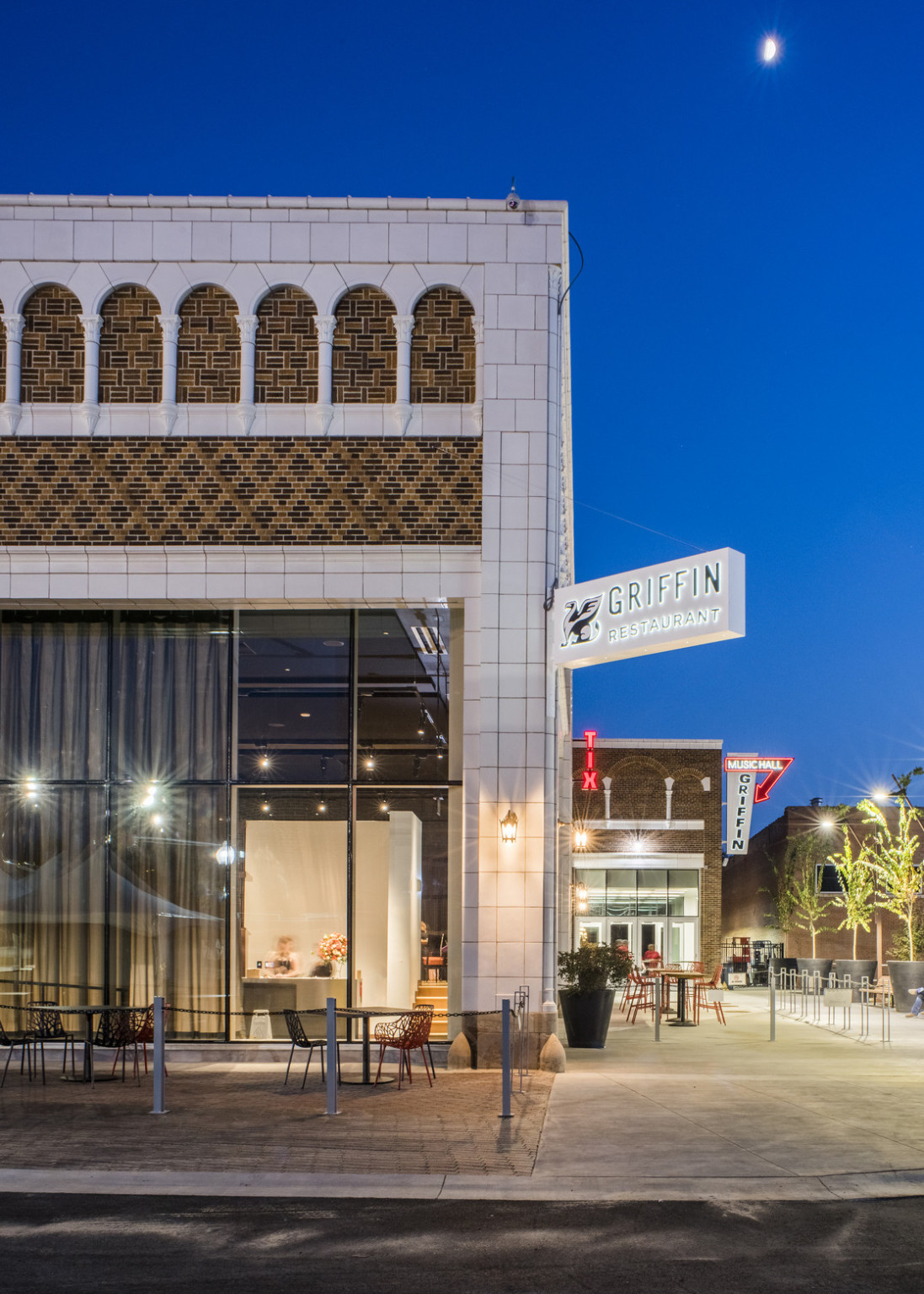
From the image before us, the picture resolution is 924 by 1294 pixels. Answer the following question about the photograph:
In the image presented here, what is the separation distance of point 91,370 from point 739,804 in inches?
1179

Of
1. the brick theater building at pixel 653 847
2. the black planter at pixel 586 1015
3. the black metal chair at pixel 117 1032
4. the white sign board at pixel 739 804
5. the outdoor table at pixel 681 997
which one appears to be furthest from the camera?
the brick theater building at pixel 653 847

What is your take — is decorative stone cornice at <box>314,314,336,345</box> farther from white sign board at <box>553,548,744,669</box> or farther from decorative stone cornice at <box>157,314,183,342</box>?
white sign board at <box>553,548,744,669</box>

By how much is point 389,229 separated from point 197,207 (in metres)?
2.71

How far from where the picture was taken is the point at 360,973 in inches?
733

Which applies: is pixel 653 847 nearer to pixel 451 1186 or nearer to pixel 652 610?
pixel 652 610

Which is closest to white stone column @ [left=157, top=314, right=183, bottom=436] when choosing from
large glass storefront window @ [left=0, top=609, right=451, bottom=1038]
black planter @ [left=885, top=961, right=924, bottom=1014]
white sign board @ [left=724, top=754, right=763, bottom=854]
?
large glass storefront window @ [left=0, top=609, right=451, bottom=1038]

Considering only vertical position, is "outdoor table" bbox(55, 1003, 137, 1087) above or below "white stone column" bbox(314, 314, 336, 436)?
below

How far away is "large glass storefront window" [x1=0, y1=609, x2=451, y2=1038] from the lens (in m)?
18.7

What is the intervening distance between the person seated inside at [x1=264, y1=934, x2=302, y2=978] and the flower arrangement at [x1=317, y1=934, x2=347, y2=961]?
1.08ft

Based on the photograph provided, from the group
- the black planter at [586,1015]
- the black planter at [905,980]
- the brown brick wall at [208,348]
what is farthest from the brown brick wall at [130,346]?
the black planter at [905,980]

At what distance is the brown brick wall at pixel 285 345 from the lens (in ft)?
61.7

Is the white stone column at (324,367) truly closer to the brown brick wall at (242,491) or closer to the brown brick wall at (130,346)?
the brown brick wall at (242,491)

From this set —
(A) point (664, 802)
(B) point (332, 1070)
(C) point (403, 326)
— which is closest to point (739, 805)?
(A) point (664, 802)

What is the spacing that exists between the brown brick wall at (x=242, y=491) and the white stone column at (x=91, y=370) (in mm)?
359
